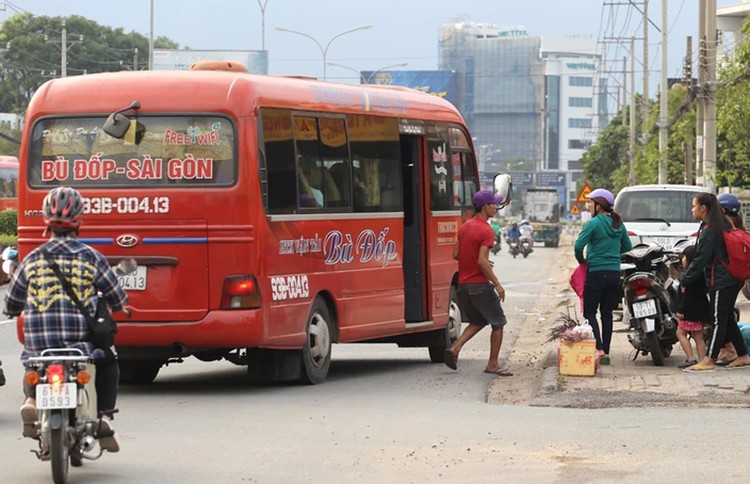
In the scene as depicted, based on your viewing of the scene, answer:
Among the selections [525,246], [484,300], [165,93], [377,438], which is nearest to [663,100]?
[525,246]

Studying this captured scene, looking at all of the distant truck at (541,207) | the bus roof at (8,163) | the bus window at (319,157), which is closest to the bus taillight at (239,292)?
the bus window at (319,157)

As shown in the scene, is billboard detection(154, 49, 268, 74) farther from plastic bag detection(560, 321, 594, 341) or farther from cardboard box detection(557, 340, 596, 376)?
cardboard box detection(557, 340, 596, 376)

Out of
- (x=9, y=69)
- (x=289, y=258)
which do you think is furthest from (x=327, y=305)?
(x=9, y=69)

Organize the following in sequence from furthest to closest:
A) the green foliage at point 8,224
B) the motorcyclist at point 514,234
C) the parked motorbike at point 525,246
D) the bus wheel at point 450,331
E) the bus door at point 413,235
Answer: the motorcyclist at point 514,234
the parked motorbike at point 525,246
the green foliage at point 8,224
the bus wheel at point 450,331
the bus door at point 413,235

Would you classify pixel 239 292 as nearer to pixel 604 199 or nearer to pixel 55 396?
pixel 604 199

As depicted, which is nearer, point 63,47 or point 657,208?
point 657,208

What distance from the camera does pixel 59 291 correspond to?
8492 millimetres

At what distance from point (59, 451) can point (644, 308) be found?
317 inches

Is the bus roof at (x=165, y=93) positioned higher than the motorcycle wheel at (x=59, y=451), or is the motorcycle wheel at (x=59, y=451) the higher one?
the bus roof at (x=165, y=93)

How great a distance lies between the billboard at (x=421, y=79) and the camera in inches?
6969

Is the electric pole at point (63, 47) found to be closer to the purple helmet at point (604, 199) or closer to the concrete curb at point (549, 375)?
the concrete curb at point (549, 375)

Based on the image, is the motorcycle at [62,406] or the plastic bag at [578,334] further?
the plastic bag at [578,334]

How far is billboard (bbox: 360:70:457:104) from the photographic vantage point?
17700cm

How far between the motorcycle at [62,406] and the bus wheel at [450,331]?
29.4 feet
